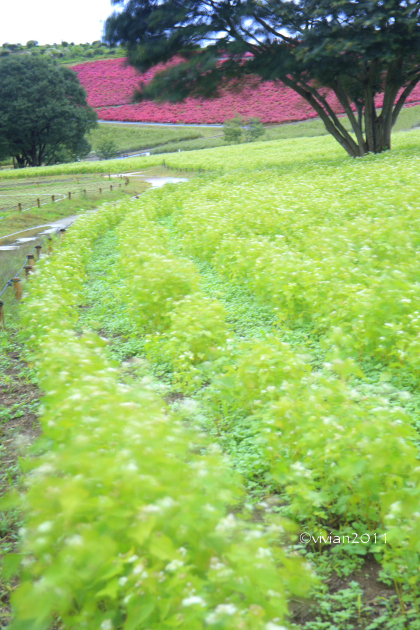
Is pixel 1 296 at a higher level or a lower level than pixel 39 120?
lower

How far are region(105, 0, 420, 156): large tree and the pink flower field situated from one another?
4382cm

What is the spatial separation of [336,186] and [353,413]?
10.2 metres

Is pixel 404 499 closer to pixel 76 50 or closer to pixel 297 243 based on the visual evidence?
pixel 297 243

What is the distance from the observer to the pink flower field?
2559 inches

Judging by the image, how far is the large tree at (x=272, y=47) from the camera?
16.2m

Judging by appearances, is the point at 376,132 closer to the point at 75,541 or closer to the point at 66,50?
the point at 75,541

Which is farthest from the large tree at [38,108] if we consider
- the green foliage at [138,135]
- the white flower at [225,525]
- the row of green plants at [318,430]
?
the white flower at [225,525]

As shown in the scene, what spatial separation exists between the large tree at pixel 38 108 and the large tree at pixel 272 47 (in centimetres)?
3090

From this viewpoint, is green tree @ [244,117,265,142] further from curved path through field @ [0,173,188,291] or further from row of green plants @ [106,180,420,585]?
row of green plants @ [106,180,420,585]

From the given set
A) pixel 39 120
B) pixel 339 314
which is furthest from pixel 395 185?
pixel 39 120

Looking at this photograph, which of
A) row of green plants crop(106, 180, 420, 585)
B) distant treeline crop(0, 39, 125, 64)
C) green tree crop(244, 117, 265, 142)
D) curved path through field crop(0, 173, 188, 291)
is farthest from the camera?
distant treeline crop(0, 39, 125, 64)

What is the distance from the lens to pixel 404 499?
2.46m

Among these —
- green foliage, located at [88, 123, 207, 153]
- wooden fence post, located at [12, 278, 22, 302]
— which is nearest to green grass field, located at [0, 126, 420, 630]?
wooden fence post, located at [12, 278, 22, 302]

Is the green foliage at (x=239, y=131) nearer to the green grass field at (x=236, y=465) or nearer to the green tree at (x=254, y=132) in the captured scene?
the green tree at (x=254, y=132)
